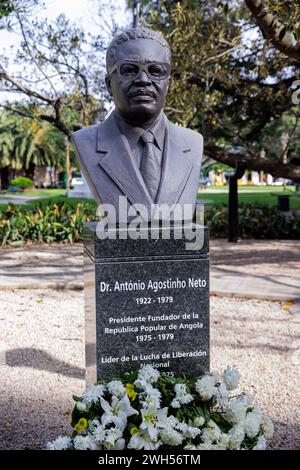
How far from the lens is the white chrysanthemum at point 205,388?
3305 mm

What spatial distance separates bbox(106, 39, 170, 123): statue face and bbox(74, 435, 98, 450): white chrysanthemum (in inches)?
79.0

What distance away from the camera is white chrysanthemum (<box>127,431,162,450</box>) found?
304 cm

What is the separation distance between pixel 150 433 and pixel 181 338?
2.35 feet

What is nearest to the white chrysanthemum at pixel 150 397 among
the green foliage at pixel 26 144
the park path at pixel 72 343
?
the park path at pixel 72 343

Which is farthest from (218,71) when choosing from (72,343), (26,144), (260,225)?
(26,144)

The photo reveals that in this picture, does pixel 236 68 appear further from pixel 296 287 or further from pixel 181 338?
pixel 181 338

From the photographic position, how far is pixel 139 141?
12.6 feet

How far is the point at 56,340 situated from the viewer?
5840mm

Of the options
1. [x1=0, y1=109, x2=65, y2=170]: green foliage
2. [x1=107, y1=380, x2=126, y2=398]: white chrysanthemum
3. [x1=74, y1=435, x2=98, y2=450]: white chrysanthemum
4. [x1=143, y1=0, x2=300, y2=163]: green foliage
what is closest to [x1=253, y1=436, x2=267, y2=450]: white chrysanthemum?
[x1=107, y1=380, x2=126, y2=398]: white chrysanthemum

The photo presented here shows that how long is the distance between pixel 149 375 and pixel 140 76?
1.84 metres

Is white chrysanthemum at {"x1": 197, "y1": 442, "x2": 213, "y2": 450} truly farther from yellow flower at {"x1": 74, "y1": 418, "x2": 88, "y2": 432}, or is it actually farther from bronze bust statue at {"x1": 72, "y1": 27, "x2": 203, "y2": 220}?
bronze bust statue at {"x1": 72, "y1": 27, "x2": 203, "y2": 220}

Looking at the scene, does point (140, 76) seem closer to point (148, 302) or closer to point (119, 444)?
point (148, 302)

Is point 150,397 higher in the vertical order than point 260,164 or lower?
lower
